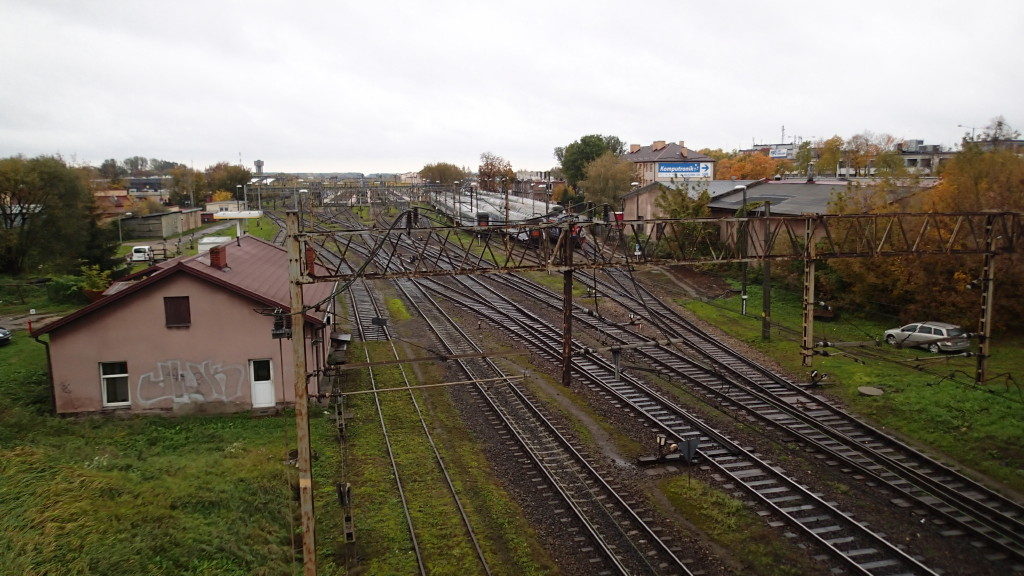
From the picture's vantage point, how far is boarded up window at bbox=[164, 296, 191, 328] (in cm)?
1689

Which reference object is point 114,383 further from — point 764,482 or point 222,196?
point 222,196

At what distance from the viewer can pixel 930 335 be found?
23.1m

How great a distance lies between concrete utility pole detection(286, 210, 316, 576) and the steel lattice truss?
29cm

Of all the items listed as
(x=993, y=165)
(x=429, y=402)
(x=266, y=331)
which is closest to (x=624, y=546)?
(x=429, y=402)

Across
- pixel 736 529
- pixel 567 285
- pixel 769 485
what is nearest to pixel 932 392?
pixel 769 485

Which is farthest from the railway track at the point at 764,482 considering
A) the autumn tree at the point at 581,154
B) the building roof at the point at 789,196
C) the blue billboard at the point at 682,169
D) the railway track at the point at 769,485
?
the autumn tree at the point at 581,154

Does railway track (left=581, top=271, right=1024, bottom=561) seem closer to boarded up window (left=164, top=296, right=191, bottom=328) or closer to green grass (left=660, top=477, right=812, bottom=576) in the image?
Result: green grass (left=660, top=477, right=812, bottom=576)

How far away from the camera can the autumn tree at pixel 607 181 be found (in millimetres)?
62188

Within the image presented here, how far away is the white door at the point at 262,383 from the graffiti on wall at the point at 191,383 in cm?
29

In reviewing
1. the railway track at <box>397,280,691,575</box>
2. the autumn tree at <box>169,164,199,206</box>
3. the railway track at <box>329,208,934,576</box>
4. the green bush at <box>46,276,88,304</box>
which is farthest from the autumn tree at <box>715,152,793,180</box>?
the railway track at <box>397,280,691,575</box>

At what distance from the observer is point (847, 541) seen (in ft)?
37.4

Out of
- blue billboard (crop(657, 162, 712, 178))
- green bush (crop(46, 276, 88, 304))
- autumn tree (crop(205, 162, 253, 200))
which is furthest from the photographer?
autumn tree (crop(205, 162, 253, 200))

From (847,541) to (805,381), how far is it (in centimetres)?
930

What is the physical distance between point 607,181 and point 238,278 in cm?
4846
